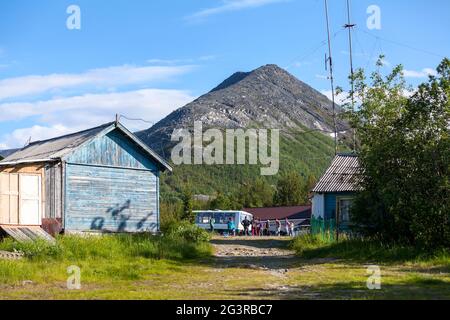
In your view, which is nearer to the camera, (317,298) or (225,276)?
(317,298)

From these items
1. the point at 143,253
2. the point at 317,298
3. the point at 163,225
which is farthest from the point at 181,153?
the point at 317,298

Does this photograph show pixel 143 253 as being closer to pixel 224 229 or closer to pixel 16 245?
pixel 16 245

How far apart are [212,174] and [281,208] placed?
211ft

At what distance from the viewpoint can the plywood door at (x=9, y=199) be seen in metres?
19.9

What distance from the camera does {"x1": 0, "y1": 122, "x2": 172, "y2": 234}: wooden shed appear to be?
2097cm

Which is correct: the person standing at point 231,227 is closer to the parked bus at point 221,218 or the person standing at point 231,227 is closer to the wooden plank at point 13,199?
the parked bus at point 221,218

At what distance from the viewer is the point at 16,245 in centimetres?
1727

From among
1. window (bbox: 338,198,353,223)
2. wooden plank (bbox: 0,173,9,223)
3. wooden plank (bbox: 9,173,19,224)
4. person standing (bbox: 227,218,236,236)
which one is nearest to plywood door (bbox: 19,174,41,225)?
wooden plank (bbox: 9,173,19,224)

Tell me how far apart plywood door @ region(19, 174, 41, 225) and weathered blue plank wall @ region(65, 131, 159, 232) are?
4.43ft

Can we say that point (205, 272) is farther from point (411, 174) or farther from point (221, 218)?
point (221, 218)

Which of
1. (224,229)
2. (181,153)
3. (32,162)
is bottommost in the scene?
(224,229)

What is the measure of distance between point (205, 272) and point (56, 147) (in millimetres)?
11211

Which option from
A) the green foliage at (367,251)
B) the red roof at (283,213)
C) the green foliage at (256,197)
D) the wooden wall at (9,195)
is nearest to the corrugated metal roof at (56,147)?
the wooden wall at (9,195)

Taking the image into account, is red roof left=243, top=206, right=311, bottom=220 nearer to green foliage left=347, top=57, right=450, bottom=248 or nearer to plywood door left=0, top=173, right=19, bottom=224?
green foliage left=347, top=57, right=450, bottom=248
